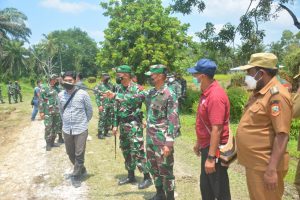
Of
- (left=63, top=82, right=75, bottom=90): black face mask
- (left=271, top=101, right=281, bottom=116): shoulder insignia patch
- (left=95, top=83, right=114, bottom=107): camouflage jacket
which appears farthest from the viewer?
(left=95, top=83, right=114, bottom=107): camouflage jacket

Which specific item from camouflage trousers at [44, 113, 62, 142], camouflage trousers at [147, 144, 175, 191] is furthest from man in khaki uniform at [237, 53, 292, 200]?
camouflage trousers at [44, 113, 62, 142]

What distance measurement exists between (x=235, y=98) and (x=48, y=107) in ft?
22.2

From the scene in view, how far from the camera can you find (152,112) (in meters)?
5.11

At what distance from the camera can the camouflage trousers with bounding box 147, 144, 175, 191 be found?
4.94m

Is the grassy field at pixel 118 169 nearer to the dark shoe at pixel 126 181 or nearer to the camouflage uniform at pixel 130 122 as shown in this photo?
the dark shoe at pixel 126 181

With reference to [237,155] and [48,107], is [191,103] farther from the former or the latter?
[237,155]

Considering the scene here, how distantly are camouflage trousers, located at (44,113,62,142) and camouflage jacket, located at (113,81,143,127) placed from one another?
436cm

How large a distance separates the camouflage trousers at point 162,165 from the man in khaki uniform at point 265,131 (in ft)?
5.20

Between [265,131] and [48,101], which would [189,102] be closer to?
[48,101]

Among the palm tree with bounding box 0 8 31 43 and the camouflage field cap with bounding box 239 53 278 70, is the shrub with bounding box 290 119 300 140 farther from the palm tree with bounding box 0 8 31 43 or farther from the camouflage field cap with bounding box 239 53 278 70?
the palm tree with bounding box 0 8 31 43

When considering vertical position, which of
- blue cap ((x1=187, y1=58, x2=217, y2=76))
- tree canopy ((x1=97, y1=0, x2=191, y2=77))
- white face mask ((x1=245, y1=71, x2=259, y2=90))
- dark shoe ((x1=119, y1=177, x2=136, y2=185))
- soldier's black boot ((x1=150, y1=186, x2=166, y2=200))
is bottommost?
dark shoe ((x1=119, y1=177, x2=136, y2=185))

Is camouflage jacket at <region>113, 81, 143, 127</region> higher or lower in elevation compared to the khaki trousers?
higher

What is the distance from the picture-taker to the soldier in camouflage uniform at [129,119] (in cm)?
586

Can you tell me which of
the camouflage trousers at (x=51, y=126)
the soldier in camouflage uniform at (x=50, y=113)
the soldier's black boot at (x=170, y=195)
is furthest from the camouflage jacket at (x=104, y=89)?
the soldier's black boot at (x=170, y=195)
